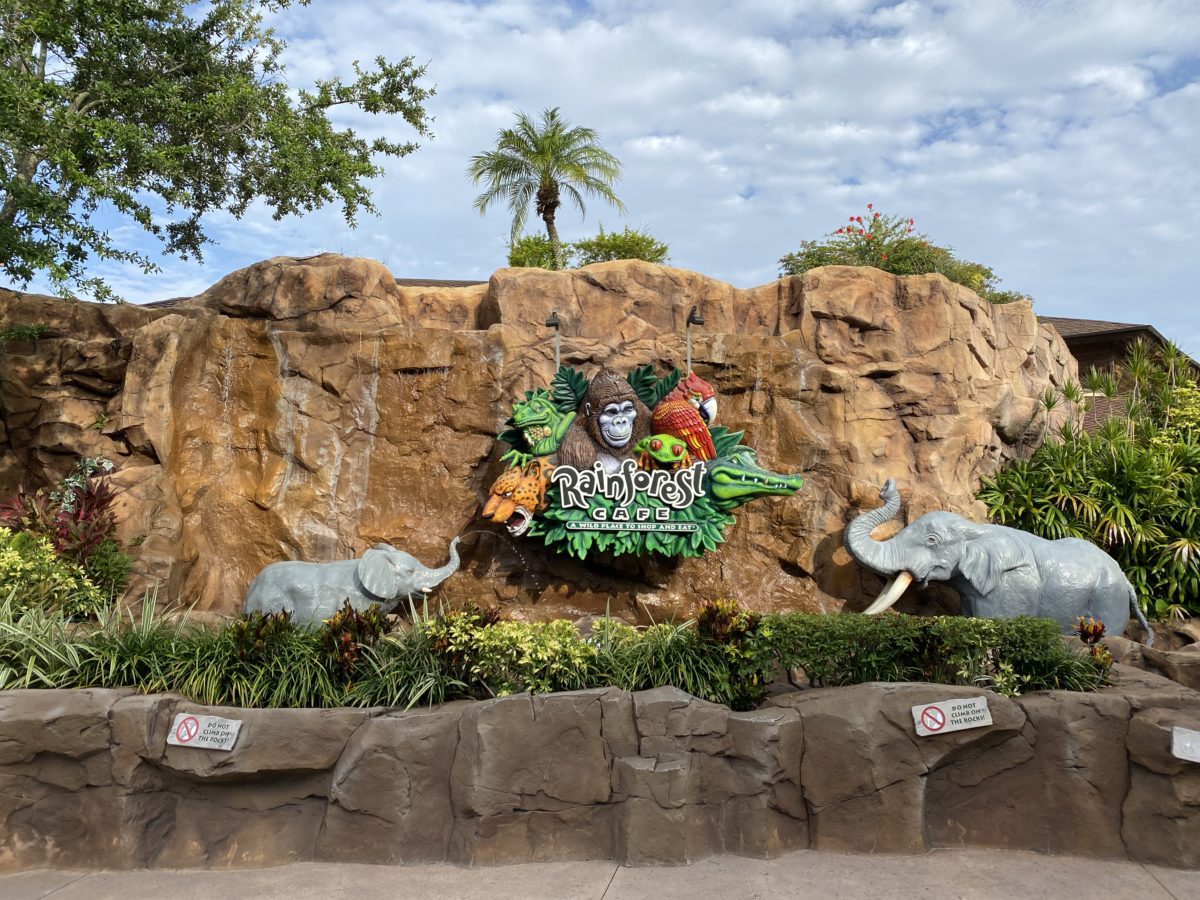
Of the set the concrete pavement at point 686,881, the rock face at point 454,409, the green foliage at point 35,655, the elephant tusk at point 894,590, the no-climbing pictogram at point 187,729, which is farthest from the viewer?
the rock face at point 454,409

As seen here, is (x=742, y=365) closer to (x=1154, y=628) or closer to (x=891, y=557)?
(x=891, y=557)

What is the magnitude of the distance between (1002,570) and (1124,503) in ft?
11.6

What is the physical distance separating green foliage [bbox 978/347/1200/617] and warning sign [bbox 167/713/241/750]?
9034mm

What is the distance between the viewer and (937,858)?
575cm

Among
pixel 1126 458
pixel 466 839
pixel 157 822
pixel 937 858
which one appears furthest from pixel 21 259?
pixel 1126 458

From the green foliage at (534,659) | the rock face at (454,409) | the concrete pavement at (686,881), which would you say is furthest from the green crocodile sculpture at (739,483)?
the concrete pavement at (686,881)

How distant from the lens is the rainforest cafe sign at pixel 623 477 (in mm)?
9625

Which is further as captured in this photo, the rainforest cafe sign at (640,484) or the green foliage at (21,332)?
the green foliage at (21,332)

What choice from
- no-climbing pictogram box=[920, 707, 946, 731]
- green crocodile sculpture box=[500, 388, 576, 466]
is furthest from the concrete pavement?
green crocodile sculpture box=[500, 388, 576, 466]

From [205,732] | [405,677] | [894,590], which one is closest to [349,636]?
[405,677]

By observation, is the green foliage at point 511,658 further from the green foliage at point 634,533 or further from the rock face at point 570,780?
the green foliage at point 634,533

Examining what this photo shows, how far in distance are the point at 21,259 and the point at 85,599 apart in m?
4.21

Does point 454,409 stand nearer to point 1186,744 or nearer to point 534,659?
point 534,659

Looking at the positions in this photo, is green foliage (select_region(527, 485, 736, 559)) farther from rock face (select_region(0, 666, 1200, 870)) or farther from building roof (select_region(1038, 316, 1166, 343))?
building roof (select_region(1038, 316, 1166, 343))
